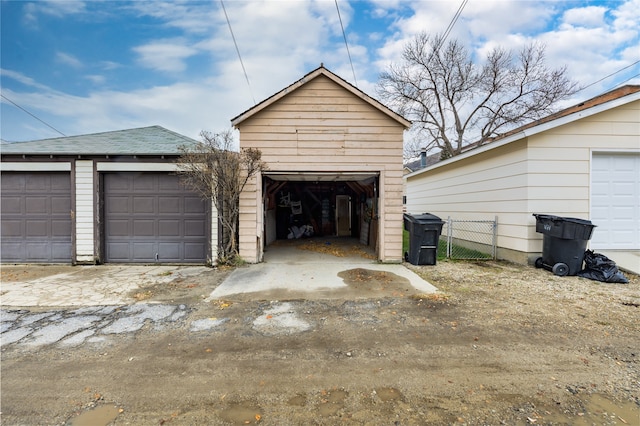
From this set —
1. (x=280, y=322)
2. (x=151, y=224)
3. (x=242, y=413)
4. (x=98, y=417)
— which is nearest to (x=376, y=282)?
(x=280, y=322)

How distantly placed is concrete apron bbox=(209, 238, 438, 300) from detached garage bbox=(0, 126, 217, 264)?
1734mm

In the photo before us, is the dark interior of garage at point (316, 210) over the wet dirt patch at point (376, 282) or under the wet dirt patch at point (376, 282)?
over

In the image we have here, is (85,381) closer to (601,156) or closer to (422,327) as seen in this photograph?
(422,327)

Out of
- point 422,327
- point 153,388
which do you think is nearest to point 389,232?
point 422,327

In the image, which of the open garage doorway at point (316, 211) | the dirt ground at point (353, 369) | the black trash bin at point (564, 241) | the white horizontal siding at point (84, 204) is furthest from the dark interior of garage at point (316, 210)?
the dirt ground at point (353, 369)

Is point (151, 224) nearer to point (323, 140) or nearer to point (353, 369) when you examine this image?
point (323, 140)

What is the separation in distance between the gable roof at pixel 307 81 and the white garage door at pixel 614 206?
4801 mm

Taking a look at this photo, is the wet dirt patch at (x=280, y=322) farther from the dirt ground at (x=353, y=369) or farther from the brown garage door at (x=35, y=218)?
the brown garage door at (x=35, y=218)

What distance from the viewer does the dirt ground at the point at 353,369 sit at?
197 centimetres

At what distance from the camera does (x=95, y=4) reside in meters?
9.40

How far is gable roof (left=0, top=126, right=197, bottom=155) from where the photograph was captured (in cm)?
674

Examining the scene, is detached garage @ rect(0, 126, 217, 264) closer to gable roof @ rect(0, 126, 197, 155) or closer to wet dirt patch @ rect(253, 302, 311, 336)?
gable roof @ rect(0, 126, 197, 155)

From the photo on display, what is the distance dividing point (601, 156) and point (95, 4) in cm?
1588

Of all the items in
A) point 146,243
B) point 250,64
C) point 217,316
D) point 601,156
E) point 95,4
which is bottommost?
point 217,316
